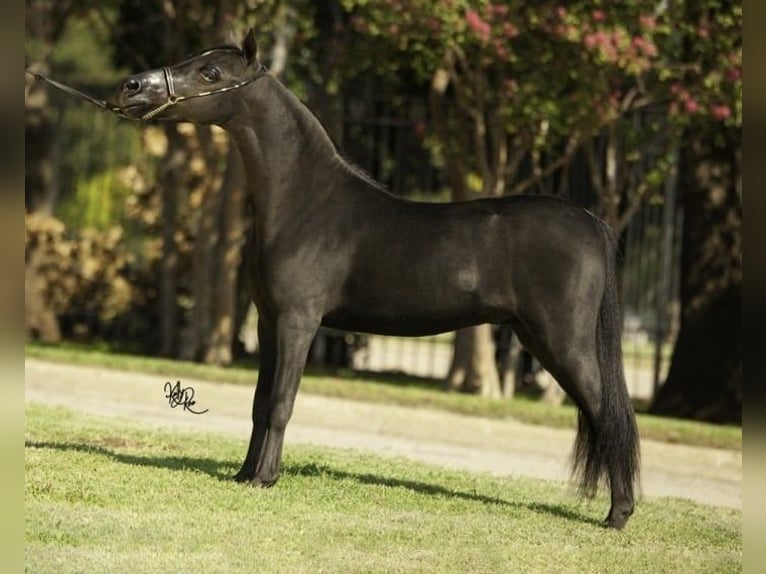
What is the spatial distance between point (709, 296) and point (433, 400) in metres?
3.41

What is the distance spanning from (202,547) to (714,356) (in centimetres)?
945

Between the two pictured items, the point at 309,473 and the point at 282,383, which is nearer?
the point at 282,383

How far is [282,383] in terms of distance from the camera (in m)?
7.06

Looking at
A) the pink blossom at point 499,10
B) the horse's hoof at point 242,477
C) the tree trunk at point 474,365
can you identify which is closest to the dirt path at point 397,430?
the tree trunk at point 474,365

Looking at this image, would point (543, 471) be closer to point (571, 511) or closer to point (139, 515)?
point (571, 511)

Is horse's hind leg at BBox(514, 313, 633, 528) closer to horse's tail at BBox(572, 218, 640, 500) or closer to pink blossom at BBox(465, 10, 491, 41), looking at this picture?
horse's tail at BBox(572, 218, 640, 500)

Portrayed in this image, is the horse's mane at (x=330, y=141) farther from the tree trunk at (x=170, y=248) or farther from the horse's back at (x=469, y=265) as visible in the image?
the tree trunk at (x=170, y=248)

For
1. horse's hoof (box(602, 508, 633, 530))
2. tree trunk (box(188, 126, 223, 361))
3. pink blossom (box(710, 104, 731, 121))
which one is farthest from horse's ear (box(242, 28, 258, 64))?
tree trunk (box(188, 126, 223, 361))

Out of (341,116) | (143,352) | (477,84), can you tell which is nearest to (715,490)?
(477,84)

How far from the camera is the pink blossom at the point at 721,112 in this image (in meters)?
12.5

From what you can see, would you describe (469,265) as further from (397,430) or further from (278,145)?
(397,430)

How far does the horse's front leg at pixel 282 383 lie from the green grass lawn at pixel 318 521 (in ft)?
0.43

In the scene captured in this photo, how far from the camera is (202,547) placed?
581 cm

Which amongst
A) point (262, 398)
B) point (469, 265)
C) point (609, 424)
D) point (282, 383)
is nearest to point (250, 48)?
point (469, 265)
